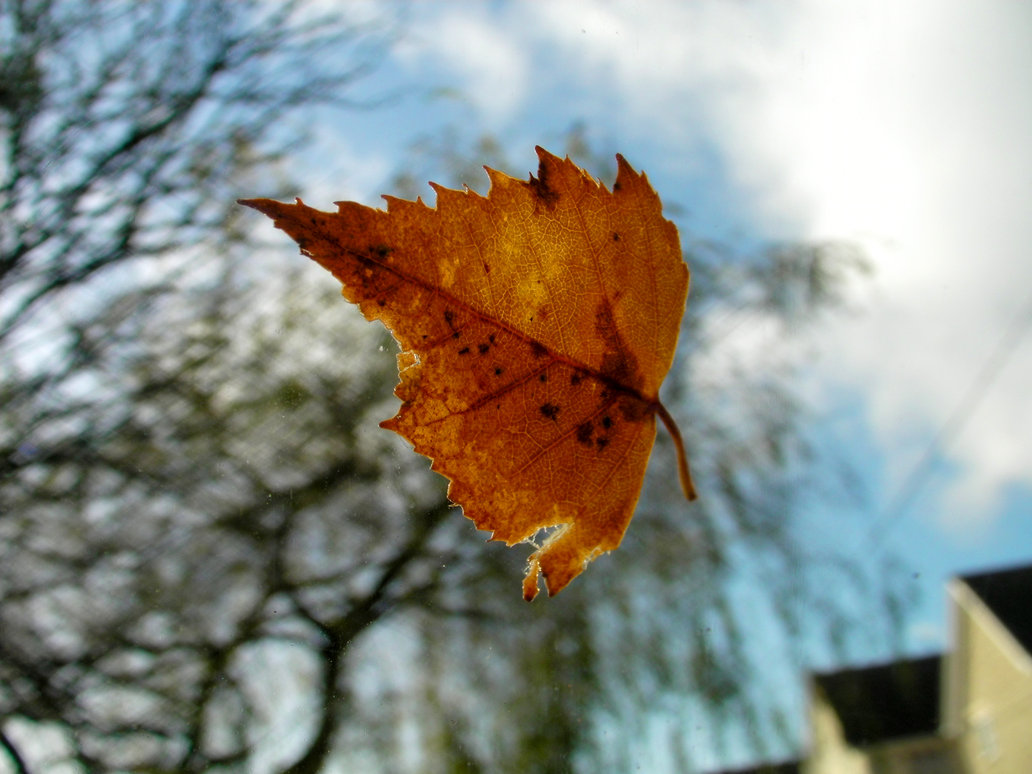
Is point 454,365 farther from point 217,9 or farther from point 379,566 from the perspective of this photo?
point 217,9

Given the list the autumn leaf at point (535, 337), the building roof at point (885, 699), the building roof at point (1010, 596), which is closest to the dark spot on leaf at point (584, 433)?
the autumn leaf at point (535, 337)

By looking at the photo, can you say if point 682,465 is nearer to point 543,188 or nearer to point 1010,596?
point 543,188

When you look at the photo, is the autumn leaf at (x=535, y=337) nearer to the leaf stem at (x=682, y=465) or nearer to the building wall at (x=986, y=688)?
the leaf stem at (x=682, y=465)

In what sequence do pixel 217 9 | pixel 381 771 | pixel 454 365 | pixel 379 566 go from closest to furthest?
pixel 454 365, pixel 381 771, pixel 379 566, pixel 217 9

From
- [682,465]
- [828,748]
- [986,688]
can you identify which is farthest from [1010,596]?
[682,465]

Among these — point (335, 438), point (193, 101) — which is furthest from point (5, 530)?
point (193, 101)
